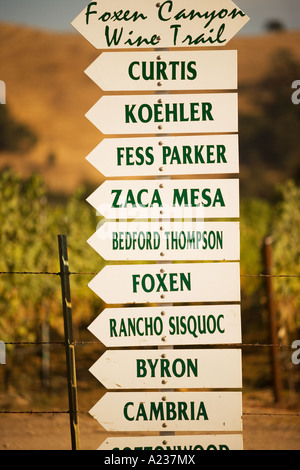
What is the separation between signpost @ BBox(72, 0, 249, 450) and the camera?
479cm

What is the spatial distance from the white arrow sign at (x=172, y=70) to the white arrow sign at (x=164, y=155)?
36cm

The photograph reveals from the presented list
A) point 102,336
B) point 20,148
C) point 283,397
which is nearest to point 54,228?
point 283,397

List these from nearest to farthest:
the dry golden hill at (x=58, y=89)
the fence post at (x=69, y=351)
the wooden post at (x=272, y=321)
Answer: the fence post at (x=69, y=351)
the wooden post at (x=272, y=321)
the dry golden hill at (x=58, y=89)

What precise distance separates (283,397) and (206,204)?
665cm

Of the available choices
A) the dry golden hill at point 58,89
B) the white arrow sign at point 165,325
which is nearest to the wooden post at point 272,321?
the white arrow sign at point 165,325

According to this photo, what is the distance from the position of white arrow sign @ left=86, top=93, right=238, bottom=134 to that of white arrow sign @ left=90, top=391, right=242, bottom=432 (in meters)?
1.84

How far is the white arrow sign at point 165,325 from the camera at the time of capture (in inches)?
189

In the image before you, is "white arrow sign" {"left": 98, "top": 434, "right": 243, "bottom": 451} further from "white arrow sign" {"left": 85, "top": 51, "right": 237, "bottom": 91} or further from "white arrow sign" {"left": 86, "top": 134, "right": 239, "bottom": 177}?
"white arrow sign" {"left": 85, "top": 51, "right": 237, "bottom": 91}

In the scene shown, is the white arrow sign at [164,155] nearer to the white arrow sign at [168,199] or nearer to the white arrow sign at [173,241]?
the white arrow sign at [168,199]

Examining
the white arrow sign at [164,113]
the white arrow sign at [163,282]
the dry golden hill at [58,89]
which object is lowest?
the white arrow sign at [163,282]

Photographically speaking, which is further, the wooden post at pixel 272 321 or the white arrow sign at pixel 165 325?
the wooden post at pixel 272 321

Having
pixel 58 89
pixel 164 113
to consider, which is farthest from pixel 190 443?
pixel 58 89

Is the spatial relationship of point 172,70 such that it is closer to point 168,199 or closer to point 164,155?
point 164,155

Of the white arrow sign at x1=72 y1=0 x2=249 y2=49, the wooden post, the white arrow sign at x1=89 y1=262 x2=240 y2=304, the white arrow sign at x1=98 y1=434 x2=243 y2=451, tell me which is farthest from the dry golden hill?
the white arrow sign at x1=98 y1=434 x2=243 y2=451
